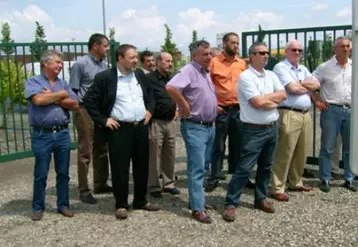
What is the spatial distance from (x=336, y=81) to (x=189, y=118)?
199cm

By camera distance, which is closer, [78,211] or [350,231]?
[350,231]

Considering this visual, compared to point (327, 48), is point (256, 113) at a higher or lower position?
lower

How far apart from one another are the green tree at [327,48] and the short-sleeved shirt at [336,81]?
0.53m

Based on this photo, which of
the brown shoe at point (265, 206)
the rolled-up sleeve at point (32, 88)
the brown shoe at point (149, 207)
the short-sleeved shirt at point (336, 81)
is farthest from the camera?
the short-sleeved shirt at point (336, 81)

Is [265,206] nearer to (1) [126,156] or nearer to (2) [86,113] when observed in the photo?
(1) [126,156]

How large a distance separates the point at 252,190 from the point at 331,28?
7.67ft

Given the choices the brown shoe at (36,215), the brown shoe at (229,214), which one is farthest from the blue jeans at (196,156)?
the brown shoe at (36,215)

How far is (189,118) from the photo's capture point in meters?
4.59

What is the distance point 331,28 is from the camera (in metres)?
5.76

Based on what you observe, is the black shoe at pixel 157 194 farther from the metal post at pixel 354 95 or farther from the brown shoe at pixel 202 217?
the metal post at pixel 354 95

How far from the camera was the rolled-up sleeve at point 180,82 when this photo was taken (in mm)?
4512

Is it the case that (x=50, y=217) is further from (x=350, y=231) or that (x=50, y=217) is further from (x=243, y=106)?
(x=350, y=231)

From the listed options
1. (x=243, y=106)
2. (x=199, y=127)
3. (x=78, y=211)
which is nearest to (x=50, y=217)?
(x=78, y=211)

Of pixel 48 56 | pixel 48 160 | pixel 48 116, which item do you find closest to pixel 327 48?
pixel 48 56
